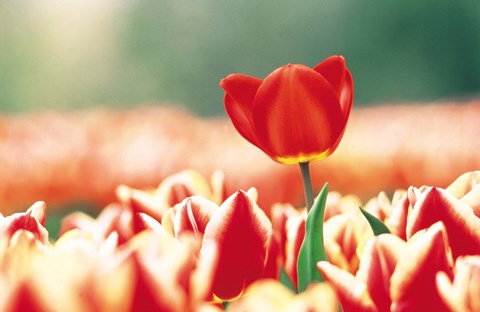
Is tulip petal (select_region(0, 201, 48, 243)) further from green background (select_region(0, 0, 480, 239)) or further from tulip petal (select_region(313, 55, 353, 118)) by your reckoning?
green background (select_region(0, 0, 480, 239))

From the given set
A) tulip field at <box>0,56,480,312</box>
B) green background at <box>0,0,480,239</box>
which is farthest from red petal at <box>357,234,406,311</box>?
green background at <box>0,0,480,239</box>

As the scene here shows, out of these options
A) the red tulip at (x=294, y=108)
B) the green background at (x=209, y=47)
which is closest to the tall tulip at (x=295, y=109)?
the red tulip at (x=294, y=108)

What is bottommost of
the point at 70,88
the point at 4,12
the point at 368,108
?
the point at 368,108

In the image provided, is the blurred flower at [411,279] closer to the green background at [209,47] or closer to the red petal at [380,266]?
the red petal at [380,266]

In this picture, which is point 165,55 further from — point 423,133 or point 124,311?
point 124,311

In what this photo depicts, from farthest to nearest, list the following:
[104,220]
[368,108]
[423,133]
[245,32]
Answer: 1. [245,32]
2. [368,108]
3. [423,133]
4. [104,220]

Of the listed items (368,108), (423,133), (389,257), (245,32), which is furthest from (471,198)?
(245,32)
